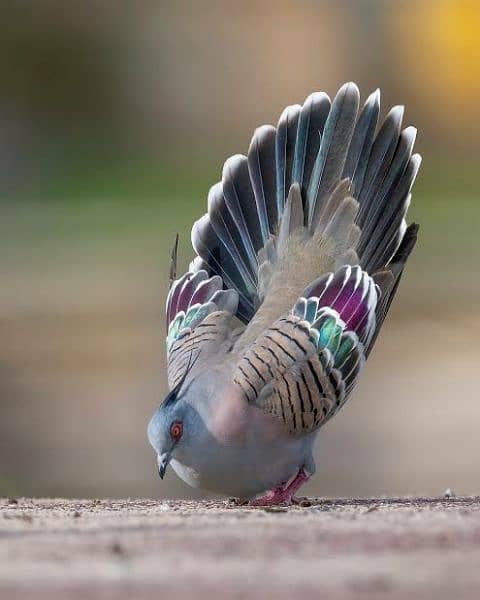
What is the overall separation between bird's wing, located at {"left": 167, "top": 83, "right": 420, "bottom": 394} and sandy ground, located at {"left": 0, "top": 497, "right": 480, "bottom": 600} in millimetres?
1670

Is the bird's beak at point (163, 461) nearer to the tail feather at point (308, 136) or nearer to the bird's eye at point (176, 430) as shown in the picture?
the bird's eye at point (176, 430)

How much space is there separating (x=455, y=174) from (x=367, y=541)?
30164 mm

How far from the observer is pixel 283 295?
7.80 metres

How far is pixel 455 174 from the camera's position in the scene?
114ft

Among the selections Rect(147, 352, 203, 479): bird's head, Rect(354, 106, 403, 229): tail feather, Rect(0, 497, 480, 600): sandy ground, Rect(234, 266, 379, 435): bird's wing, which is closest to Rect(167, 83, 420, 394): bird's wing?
Rect(354, 106, 403, 229): tail feather

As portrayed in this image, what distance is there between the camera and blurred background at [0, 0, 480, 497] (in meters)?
13.2

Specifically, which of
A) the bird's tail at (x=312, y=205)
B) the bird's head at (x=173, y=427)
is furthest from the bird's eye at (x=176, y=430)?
the bird's tail at (x=312, y=205)

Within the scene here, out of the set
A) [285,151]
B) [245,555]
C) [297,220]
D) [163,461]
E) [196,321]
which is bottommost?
[163,461]

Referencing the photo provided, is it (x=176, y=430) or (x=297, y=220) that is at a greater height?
(x=297, y=220)

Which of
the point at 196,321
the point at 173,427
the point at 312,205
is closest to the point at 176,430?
the point at 173,427

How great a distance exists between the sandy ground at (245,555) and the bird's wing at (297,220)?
167 centimetres

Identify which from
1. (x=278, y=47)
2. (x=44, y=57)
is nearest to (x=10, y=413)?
(x=278, y=47)

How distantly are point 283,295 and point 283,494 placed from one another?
3.34 feet

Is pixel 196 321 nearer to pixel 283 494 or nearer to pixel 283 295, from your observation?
pixel 283 295
